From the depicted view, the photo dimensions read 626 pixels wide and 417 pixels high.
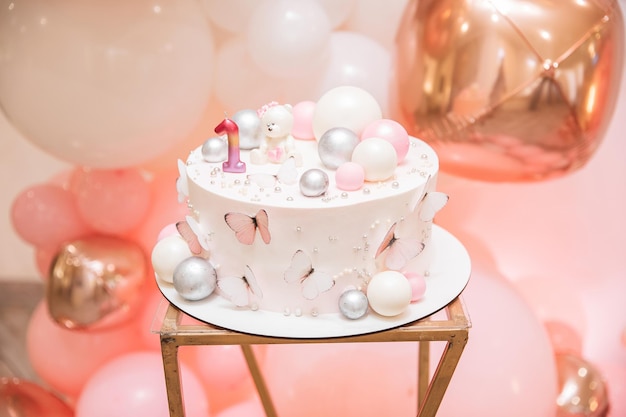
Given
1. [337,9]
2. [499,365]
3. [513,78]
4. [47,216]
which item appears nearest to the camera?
[513,78]

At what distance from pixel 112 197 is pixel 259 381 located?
586 mm

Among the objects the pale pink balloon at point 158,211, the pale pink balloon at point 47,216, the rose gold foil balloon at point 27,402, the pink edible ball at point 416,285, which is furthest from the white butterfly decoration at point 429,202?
the rose gold foil balloon at point 27,402

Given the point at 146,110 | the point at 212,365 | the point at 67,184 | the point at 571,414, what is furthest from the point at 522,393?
the point at 67,184

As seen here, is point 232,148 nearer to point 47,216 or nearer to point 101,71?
point 101,71

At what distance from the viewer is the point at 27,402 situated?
73.0 inches

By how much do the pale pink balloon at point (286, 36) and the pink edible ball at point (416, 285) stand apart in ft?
2.10

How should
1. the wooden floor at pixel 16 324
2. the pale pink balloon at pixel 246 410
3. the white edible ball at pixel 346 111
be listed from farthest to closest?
the wooden floor at pixel 16 324 < the pale pink balloon at pixel 246 410 < the white edible ball at pixel 346 111

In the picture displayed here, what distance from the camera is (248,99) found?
169 centimetres

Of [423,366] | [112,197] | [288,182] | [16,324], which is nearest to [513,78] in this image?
[288,182]

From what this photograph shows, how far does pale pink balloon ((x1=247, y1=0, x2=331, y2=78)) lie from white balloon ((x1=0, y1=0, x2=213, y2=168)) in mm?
132

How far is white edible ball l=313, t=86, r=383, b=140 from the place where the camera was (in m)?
1.34

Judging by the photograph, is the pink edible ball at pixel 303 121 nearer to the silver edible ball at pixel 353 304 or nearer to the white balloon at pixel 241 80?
the white balloon at pixel 241 80

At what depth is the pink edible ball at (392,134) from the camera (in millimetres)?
1270

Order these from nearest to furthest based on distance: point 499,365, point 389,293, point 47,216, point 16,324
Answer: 1. point 389,293
2. point 499,365
3. point 47,216
4. point 16,324
